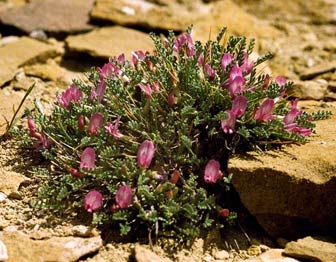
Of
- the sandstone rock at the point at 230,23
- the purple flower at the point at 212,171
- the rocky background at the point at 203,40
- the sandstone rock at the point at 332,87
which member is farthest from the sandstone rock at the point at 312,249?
the sandstone rock at the point at 230,23

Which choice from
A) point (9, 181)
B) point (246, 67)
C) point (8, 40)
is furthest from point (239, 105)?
point (8, 40)

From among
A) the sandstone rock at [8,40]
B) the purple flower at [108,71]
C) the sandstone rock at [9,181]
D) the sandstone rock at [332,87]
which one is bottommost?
the sandstone rock at [9,181]

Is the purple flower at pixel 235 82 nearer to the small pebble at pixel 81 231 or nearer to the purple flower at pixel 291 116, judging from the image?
the purple flower at pixel 291 116

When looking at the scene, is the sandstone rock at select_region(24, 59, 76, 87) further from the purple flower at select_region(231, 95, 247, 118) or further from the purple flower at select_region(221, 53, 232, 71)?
the purple flower at select_region(231, 95, 247, 118)

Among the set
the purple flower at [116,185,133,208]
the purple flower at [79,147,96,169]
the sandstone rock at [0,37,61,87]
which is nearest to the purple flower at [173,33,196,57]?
the purple flower at [79,147,96,169]

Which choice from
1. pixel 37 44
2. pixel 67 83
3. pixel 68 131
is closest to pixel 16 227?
pixel 68 131
